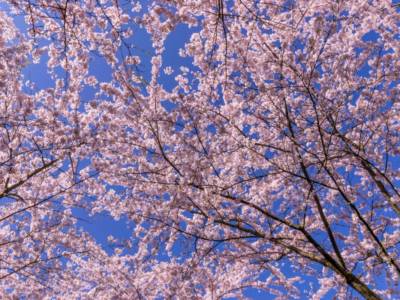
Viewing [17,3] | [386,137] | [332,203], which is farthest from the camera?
[332,203]

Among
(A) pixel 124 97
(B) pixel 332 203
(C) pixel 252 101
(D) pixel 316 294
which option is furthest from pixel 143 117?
(D) pixel 316 294

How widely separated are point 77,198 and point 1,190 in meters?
1.66

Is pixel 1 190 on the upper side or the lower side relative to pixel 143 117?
lower

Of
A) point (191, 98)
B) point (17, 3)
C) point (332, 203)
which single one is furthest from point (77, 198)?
point (332, 203)

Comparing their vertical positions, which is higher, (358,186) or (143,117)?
(143,117)

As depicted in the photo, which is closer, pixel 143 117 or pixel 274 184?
pixel 274 184

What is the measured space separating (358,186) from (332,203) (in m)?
0.72

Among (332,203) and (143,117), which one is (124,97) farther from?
(332,203)

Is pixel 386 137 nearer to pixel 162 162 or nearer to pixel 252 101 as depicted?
pixel 252 101

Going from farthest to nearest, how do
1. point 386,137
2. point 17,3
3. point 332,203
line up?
point 332,203 → point 386,137 → point 17,3

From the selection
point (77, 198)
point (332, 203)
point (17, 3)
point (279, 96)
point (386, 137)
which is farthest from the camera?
point (77, 198)

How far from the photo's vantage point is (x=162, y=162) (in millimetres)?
7812

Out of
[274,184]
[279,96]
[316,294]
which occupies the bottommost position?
[316,294]

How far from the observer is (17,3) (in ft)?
15.5
